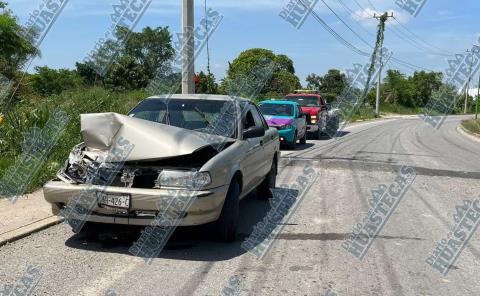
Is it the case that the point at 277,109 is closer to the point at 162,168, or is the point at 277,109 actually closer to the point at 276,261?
the point at 162,168

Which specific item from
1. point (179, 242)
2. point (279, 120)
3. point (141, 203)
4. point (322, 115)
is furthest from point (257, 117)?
point (322, 115)

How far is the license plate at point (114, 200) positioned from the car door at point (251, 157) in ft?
A: 5.02

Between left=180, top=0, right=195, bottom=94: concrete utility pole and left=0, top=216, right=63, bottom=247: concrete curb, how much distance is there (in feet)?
19.2

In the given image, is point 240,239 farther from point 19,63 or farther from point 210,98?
point 19,63

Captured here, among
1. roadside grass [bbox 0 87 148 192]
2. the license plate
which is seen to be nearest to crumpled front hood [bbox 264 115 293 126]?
roadside grass [bbox 0 87 148 192]

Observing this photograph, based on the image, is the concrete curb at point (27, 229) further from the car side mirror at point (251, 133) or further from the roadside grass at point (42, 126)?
the car side mirror at point (251, 133)

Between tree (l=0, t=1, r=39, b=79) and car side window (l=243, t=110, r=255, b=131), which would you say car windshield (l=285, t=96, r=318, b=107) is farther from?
tree (l=0, t=1, r=39, b=79)

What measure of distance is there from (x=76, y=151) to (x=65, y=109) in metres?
6.18

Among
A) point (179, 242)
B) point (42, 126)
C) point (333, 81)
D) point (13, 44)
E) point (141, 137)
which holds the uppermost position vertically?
point (333, 81)

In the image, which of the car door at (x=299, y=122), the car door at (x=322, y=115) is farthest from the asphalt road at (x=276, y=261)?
the car door at (x=322, y=115)

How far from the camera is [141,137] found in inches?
215

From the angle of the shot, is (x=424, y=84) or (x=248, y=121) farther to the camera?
(x=424, y=84)

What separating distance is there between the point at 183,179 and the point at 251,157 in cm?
168

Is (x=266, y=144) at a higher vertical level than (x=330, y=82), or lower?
lower
